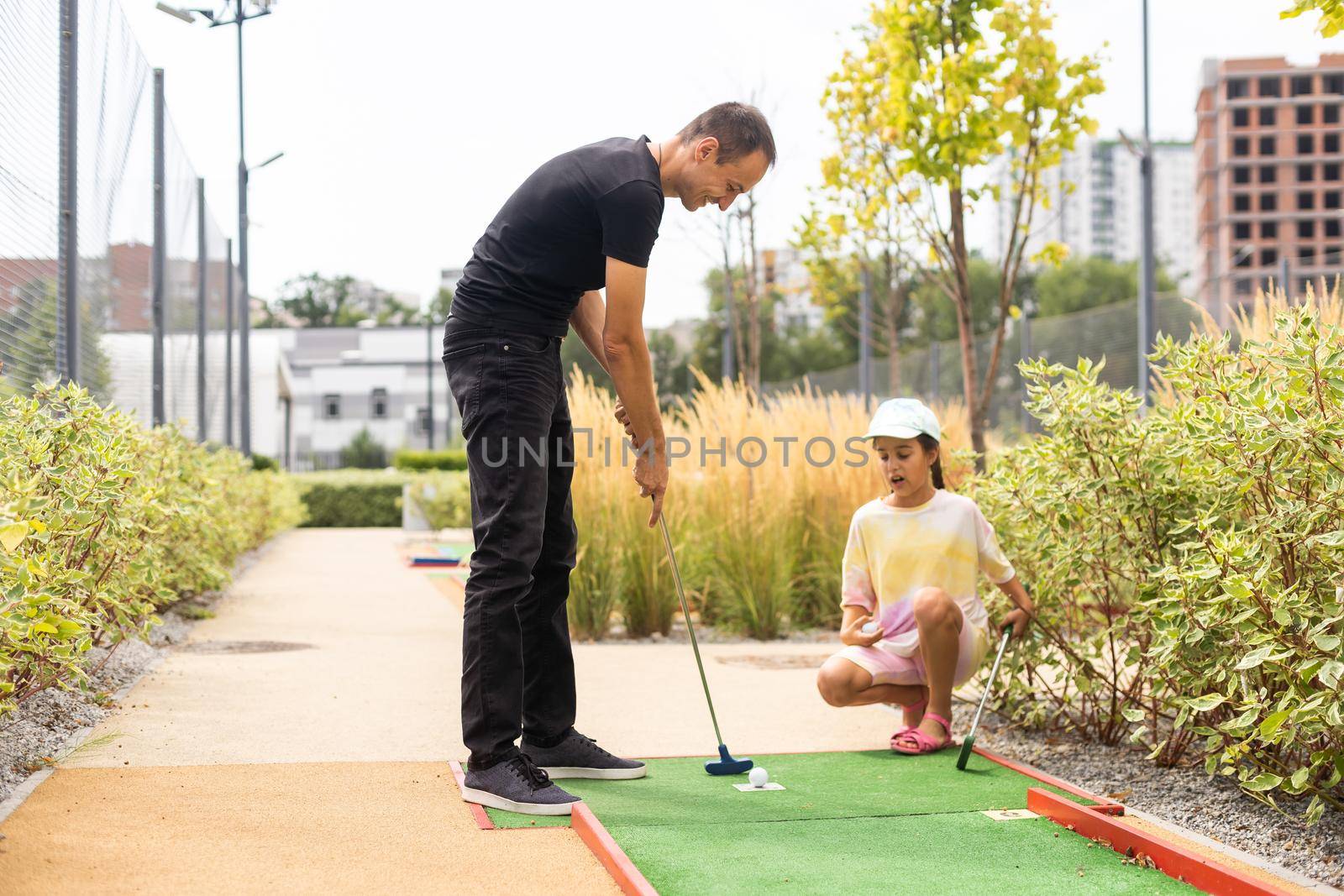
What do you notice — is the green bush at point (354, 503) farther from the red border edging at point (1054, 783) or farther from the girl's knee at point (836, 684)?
the red border edging at point (1054, 783)

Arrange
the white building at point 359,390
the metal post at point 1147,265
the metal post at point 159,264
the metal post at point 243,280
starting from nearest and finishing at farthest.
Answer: the metal post at point 159,264
the metal post at point 1147,265
the metal post at point 243,280
the white building at point 359,390

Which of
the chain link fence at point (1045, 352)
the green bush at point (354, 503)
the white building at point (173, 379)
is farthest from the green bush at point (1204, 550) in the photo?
the green bush at point (354, 503)

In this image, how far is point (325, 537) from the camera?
1991 centimetres

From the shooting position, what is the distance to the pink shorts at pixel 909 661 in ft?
14.0

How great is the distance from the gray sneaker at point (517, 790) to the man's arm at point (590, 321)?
121cm

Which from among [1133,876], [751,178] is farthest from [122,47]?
[1133,876]

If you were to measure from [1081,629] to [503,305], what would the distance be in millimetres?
2229

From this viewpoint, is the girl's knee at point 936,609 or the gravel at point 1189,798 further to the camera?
the girl's knee at point 936,609

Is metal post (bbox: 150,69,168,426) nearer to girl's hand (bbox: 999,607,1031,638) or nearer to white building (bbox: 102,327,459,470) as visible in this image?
girl's hand (bbox: 999,607,1031,638)

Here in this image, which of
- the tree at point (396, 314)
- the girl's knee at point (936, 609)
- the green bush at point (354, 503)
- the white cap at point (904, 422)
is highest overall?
the tree at point (396, 314)

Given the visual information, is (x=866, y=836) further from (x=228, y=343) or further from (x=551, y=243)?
(x=228, y=343)

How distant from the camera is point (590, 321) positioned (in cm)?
393

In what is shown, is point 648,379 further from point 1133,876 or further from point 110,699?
point 110,699

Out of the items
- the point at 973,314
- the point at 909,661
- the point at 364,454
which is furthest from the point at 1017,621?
the point at 973,314
